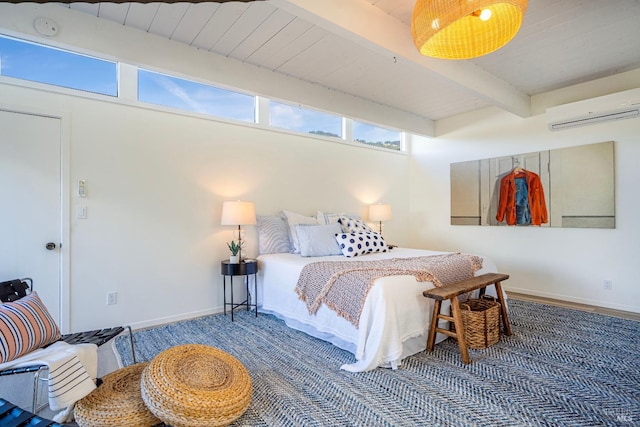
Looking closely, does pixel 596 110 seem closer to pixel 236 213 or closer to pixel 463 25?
pixel 463 25

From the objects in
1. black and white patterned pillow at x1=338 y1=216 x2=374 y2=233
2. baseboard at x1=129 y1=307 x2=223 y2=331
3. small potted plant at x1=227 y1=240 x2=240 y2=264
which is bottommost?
baseboard at x1=129 y1=307 x2=223 y2=331

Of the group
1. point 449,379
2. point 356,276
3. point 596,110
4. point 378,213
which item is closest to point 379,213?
point 378,213

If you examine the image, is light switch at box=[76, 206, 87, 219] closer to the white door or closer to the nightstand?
the white door

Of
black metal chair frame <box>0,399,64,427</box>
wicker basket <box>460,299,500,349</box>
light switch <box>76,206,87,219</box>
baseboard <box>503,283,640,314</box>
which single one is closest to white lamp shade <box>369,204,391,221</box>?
baseboard <box>503,283,640,314</box>

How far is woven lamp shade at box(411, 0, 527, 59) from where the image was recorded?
63.3 inches

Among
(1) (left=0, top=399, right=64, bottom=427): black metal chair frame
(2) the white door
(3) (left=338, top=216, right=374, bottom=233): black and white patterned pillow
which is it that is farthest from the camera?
(3) (left=338, top=216, right=374, bottom=233): black and white patterned pillow

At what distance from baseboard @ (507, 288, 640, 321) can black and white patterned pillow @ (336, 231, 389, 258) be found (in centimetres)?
199

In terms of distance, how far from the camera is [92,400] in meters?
1.67

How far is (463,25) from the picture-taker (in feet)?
6.18

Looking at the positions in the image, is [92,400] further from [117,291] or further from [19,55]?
[19,55]

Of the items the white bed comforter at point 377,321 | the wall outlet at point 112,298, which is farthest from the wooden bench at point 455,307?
the wall outlet at point 112,298

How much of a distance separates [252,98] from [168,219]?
5.75 feet

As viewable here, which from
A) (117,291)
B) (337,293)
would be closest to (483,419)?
(337,293)

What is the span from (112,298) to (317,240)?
2.05 m
